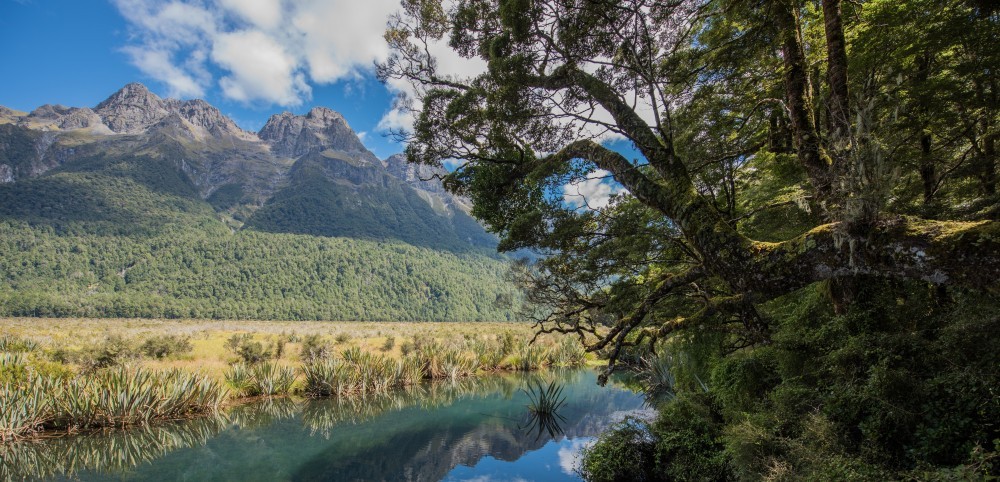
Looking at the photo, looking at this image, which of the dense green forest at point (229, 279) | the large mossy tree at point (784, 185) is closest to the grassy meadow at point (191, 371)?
the large mossy tree at point (784, 185)

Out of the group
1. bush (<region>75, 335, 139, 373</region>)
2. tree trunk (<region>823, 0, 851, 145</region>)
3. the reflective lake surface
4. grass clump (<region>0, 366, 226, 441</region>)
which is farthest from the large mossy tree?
bush (<region>75, 335, 139, 373</region>)

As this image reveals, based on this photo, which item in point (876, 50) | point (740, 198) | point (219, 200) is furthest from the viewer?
point (219, 200)

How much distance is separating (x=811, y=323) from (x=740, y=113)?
11.1 ft

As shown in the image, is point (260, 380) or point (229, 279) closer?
point (260, 380)

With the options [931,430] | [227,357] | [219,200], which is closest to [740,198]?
[931,430]

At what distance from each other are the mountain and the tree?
5457 cm

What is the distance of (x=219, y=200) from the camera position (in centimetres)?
16250

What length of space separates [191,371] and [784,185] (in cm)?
1703

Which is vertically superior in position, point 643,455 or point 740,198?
point 740,198

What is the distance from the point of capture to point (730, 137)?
7.09 m

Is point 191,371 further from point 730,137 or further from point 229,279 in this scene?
point 229,279

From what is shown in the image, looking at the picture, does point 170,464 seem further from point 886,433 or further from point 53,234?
point 53,234

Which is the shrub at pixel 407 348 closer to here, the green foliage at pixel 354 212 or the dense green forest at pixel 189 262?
the dense green forest at pixel 189 262

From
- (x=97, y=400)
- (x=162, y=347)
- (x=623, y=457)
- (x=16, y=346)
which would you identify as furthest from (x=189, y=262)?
(x=623, y=457)
